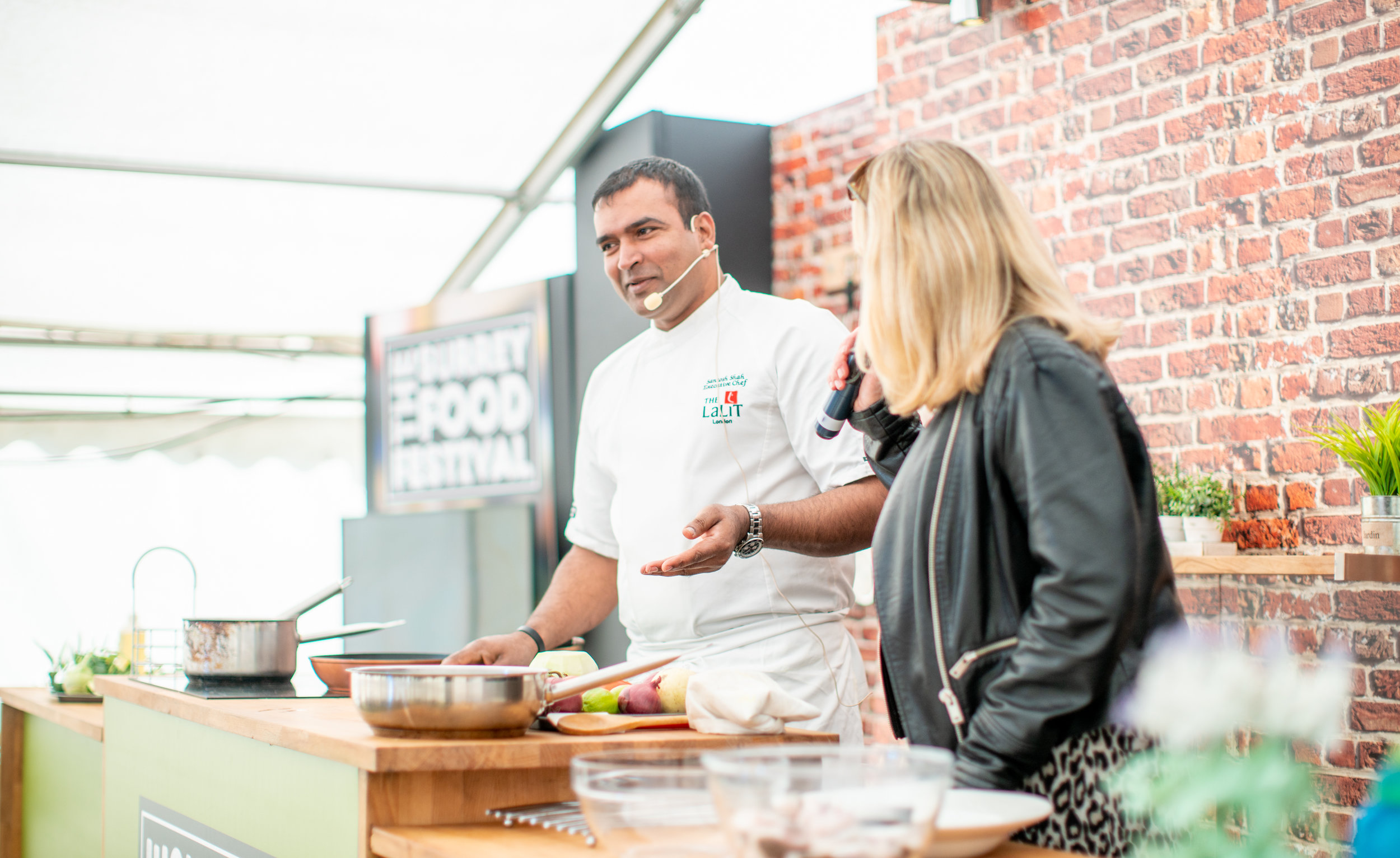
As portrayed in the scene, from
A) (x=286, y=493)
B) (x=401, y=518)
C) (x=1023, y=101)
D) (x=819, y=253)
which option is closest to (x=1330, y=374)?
(x=1023, y=101)

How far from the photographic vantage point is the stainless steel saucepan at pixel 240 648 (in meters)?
2.01

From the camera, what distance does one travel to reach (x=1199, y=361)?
127 inches

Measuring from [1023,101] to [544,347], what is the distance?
1754 mm

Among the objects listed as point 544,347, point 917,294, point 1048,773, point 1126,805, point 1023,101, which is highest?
point 1023,101

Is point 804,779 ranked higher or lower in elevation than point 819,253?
lower

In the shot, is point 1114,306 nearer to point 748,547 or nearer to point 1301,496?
point 1301,496

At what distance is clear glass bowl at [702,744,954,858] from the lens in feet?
2.48

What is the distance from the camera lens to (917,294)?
1.32m

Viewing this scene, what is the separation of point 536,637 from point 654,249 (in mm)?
684

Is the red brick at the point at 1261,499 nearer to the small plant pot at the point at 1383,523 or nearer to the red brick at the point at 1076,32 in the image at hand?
the small plant pot at the point at 1383,523

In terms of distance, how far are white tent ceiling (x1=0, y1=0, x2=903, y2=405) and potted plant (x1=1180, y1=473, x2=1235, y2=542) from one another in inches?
75.4

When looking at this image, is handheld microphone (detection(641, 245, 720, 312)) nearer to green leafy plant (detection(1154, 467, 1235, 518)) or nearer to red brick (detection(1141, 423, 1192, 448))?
green leafy plant (detection(1154, 467, 1235, 518))

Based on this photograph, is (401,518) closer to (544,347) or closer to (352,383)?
(544,347)

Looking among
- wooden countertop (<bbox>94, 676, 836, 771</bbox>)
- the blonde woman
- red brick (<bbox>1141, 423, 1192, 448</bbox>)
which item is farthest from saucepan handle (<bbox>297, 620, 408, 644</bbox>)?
red brick (<bbox>1141, 423, 1192, 448</bbox>)
